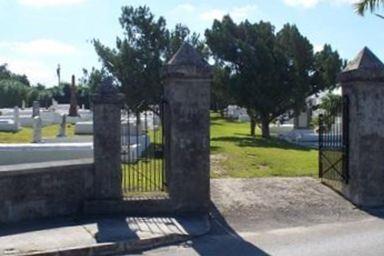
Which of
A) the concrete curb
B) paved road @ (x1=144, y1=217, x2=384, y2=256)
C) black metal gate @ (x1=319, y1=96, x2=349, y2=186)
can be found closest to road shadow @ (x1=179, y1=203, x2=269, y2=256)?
paved road @ (x1=144, y1=217, x2=384, y2=256)

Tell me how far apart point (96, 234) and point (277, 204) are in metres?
4.27

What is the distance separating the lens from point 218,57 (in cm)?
3167

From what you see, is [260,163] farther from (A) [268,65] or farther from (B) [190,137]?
(A) [268,65]

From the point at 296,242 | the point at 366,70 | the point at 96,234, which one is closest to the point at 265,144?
the point at 366,70

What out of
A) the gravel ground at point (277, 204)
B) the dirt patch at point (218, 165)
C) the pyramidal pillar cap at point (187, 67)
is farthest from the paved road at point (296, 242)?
the dirt patch at point (218, 165)

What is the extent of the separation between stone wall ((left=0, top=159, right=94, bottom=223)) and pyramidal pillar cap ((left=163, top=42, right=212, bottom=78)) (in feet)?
7.55

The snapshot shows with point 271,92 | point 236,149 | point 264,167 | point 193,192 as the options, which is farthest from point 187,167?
point 271,92

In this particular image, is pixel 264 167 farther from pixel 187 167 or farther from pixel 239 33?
pixel 239 33

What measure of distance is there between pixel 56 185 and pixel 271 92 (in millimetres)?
20111

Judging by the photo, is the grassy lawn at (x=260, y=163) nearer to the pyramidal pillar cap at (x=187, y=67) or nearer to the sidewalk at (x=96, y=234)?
the pyramidal pillar cap at (x=187, y=67)

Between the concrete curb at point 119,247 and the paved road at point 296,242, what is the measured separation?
0.76 feet

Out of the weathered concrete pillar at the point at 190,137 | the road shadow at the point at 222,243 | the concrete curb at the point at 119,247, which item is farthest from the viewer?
the weathered concrete pillar at the point at 190,137

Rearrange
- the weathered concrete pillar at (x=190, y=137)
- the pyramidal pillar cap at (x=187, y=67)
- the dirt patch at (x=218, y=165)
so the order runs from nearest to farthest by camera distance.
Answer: the pyramidal pillar cap at (x=187, y=67) → the weathered concrete pillar at (x=190, y=137) → the dirt patch at (x=218, y=165)

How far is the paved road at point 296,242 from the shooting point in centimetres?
927
